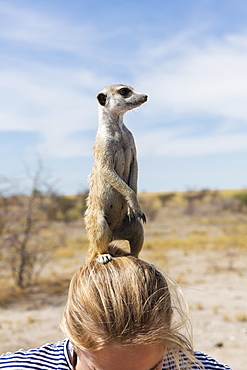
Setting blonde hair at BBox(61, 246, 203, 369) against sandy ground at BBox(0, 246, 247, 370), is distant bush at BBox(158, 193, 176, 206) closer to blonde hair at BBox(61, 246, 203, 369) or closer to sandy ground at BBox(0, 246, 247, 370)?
sandy ground at BBox(0, 246, 247, 370)

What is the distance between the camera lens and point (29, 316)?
1266 centimetres

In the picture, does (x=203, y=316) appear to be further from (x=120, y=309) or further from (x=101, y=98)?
(x=120, y=309)

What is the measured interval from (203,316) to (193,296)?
2.29 m

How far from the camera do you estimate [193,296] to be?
14.7 meters

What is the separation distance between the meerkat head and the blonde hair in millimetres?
974

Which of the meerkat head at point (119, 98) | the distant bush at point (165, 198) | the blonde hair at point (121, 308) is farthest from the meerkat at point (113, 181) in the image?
the distant bush at point (165, 198)

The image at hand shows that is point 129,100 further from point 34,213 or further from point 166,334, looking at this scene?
point 34,213

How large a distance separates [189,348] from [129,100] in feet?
4.98

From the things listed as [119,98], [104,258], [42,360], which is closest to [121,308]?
[104,258]

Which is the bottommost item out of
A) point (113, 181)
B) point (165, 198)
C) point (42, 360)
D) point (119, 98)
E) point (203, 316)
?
point (203, 316)

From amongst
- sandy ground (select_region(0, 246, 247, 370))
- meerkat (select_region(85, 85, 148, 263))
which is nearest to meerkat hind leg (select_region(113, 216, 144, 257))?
meerkat (select_region(85, 85, 148, 263))

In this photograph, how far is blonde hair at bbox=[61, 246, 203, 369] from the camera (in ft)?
6.93

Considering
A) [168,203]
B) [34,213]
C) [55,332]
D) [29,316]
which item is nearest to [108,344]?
[55,332]

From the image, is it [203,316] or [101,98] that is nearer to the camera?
[101,98]
